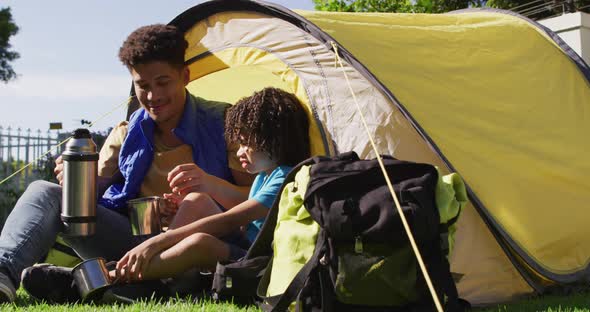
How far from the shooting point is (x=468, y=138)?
3.26m

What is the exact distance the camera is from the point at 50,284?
3.07 meters

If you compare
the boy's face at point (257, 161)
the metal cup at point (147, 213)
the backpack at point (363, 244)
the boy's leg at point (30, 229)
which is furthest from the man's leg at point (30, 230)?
the backpack at point (363, 244)

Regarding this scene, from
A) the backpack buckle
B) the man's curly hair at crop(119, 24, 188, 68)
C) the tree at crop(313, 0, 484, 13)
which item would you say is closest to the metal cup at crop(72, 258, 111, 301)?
the man's curly hair at crop(119, 24, 188, 68)

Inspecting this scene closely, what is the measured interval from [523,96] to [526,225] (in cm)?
90

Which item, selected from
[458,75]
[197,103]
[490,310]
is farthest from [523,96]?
[197,103]

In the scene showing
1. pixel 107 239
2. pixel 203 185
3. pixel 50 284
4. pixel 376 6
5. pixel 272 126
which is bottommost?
pixel 50 284

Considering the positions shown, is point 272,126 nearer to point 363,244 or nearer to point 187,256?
point 187,256

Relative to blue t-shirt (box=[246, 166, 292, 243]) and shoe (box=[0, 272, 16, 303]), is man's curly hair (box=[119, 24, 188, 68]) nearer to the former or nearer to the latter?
blue t-shirt (box=[246, 166, 292, 243])

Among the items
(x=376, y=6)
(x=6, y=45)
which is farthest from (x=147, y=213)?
(x=6, y=45)

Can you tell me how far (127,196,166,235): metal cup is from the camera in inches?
129

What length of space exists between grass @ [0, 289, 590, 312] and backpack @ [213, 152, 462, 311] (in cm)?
38

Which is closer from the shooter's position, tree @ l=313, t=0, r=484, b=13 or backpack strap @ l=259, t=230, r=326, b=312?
backpack strap @ l=259, t=230, r=326, b=312

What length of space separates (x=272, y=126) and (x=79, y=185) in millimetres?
881

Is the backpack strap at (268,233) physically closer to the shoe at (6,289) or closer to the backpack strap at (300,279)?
the backpack strap at (300,279)
